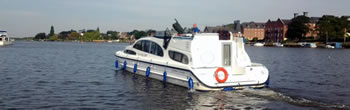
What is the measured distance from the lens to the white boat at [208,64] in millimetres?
16047

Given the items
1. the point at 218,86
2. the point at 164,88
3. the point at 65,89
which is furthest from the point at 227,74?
the point at 65,89

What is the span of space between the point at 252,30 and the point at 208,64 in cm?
16326

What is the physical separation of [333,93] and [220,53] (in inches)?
Result: 231

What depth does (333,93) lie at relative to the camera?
17.0m

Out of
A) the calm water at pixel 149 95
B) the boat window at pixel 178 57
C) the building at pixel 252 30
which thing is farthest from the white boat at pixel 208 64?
the building at pixel 252 30

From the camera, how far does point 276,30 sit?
505 ft

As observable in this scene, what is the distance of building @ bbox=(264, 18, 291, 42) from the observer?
14838 centimetres

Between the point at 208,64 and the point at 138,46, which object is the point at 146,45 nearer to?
the point at 138,46

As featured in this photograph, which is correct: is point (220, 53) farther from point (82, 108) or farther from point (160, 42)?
point (82, 108)

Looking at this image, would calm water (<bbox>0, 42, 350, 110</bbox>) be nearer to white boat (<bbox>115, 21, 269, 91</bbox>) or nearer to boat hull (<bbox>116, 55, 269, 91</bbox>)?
boat hull (<bbox>116, 55, 269, 91</bbox>)

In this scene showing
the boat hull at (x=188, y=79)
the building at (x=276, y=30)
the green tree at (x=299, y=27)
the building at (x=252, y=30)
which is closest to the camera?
the boat hull at (x=188, y=79)

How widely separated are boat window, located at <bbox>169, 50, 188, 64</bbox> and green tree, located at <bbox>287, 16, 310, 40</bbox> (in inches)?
4654

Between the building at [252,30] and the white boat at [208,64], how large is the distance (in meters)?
160

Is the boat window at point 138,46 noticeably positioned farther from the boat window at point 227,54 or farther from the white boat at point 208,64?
the boat window at point 227,54
